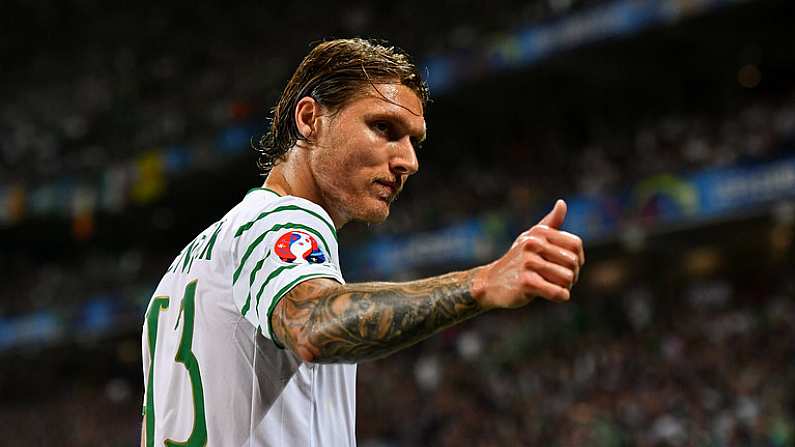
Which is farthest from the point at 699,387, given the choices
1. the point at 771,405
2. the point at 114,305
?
the point at 114,305

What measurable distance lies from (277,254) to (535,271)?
531 millimetres

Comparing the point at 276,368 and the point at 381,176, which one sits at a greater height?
the point at 381,176

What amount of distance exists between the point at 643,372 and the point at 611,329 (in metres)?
1.97

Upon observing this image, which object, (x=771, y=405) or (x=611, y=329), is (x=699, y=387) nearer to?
(x=771, y=405)

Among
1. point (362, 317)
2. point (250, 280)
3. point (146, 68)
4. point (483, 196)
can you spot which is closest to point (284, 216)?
point (250, 280)

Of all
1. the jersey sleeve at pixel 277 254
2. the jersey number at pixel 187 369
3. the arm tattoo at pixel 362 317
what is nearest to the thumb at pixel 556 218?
the arm tattoo at pixel 362 317

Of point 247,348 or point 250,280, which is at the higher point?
point 250,280

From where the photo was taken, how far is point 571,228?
17.4m

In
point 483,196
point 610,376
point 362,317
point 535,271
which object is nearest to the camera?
point 535,271

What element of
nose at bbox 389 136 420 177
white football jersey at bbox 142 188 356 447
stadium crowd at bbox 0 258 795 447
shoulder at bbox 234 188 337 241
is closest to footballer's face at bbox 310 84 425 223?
nose at bbox 389 136 420 177

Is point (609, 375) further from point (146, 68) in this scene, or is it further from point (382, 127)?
point (146, 68)

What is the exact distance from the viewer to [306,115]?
2604mm

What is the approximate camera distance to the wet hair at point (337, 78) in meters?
2.54

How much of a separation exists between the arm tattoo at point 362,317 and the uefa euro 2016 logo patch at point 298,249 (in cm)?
6
